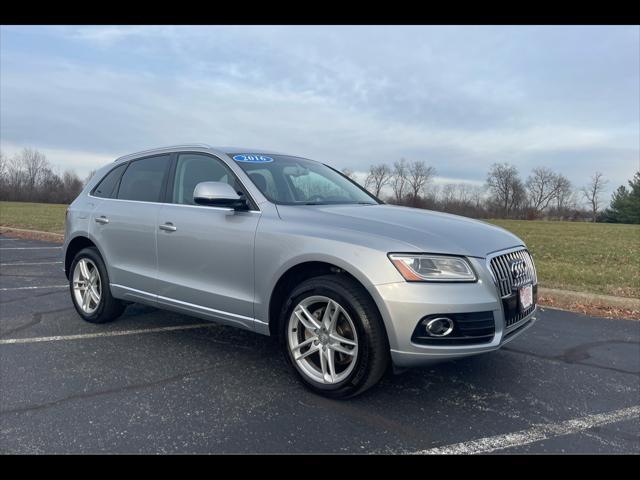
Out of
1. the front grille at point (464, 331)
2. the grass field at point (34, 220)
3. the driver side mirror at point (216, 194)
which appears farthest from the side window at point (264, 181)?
the grass field at point (34, 220)

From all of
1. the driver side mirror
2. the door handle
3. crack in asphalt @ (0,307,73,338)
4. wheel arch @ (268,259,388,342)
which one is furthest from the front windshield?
crack in asphalt @ (0,307,73,338)

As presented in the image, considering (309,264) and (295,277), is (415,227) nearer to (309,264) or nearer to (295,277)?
(309,264)

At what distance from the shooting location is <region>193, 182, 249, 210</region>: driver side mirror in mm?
3516

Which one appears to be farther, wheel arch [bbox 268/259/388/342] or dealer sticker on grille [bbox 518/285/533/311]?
dealer sticker on grille [bbox 518/285/533/311]

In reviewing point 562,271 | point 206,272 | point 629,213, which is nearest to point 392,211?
point 206,272

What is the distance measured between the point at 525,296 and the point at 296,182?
2030 millimetres

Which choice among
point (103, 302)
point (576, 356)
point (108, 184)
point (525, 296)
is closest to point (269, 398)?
point (525, 296)

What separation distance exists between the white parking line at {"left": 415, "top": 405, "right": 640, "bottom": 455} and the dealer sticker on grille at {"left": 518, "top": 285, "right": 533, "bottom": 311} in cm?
78

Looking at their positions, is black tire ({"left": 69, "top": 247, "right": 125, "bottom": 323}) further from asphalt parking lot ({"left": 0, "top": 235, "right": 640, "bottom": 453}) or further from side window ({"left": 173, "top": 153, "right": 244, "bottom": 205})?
side window ({"left": 173, "top": 153, "right": 244, "bottom": 205})

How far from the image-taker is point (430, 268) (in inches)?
117

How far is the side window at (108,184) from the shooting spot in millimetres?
5039

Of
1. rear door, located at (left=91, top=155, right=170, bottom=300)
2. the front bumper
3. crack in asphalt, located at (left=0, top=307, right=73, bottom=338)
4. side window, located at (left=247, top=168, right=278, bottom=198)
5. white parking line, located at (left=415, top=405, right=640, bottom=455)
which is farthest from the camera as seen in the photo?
crack in asphalt, located at (left=0, top=307, right=73, bottom=338)

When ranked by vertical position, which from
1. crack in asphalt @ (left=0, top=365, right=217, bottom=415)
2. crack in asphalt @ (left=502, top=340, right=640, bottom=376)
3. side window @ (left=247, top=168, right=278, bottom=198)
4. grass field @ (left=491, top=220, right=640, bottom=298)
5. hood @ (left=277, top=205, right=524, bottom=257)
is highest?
side window @ (left=247, top=168, right=278, bottom=198)
